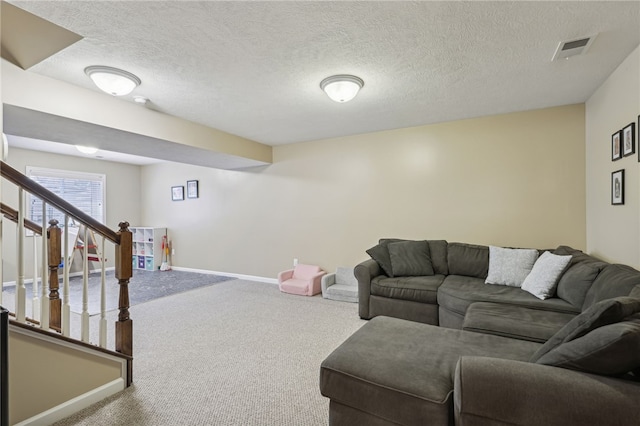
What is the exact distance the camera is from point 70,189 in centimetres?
618

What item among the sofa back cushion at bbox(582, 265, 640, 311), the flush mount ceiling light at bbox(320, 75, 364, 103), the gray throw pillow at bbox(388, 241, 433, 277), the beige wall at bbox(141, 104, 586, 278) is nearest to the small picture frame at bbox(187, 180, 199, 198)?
the beige wall at bbox(141, 104, 586, 278)

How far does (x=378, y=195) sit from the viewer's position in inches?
175

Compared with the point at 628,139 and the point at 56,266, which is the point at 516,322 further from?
the point at 56,266

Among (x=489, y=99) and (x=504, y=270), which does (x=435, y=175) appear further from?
(x=504, y=270)

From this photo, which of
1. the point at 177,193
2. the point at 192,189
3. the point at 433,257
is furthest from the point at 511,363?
the point at 177,193

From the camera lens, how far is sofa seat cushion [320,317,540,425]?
130 centimetres

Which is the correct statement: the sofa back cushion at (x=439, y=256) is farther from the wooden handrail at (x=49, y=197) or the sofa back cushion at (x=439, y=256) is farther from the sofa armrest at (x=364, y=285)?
the wooden handrail at (x=49, y=197)

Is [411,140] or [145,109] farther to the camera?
[411,140]

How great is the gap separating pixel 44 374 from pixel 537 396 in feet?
8.05

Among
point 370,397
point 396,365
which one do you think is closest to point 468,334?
point 396,365

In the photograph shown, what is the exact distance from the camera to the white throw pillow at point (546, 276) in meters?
2.59

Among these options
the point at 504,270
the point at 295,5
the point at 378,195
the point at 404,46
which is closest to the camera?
the point at 295,5

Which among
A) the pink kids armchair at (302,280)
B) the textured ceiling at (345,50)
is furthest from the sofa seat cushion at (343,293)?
the textured ceiling at (345,50)

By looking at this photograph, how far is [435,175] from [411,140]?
0.60 meters
